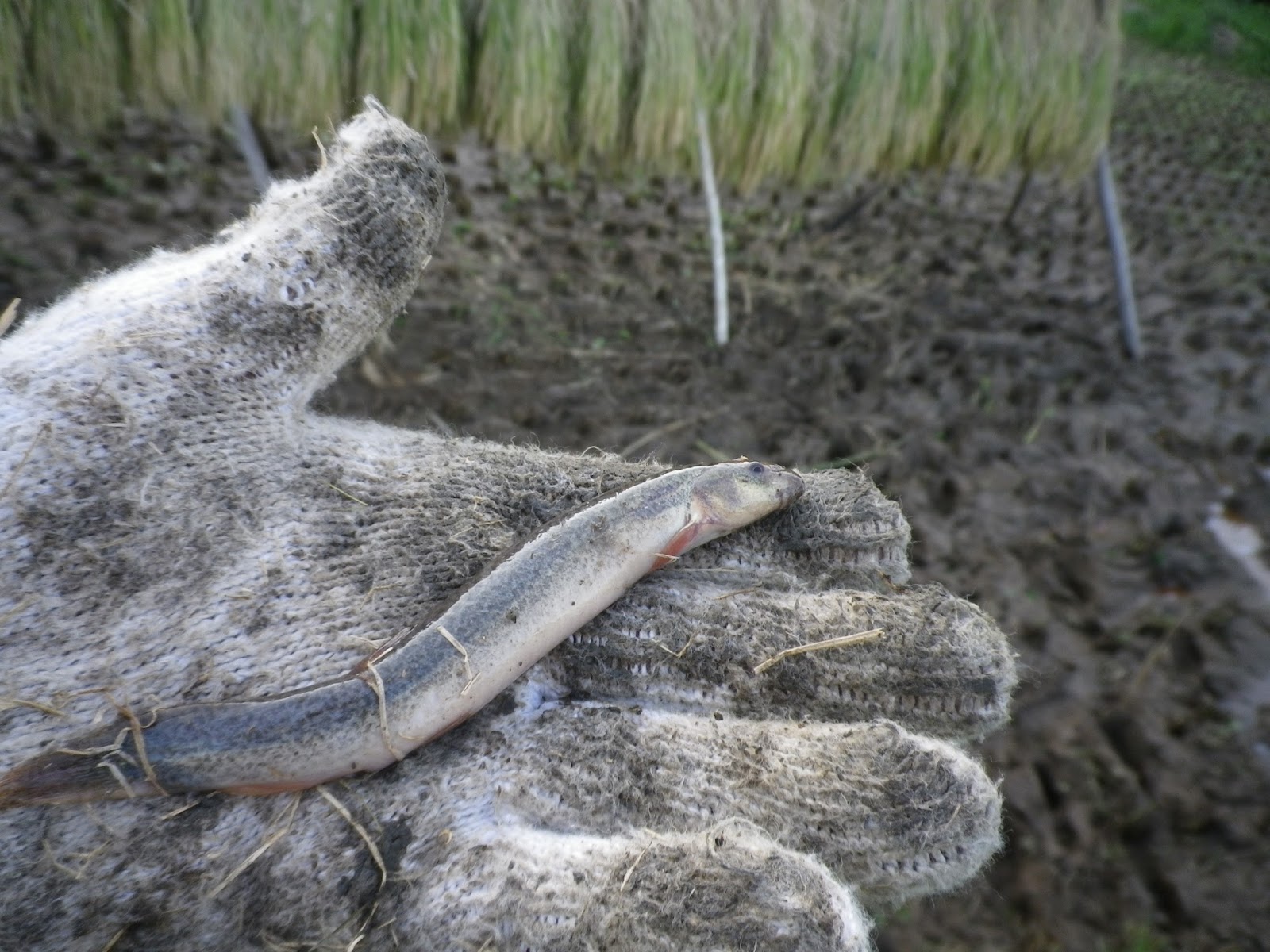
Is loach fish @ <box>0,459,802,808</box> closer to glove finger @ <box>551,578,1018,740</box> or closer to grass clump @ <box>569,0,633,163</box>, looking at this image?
glove finger @ <box>551,578,1018,740</box>

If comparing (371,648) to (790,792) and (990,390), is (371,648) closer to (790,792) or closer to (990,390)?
(790,792)

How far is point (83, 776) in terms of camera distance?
1.02 meters

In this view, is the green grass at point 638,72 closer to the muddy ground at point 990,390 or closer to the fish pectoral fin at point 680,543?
the muddy ground at point 990,390

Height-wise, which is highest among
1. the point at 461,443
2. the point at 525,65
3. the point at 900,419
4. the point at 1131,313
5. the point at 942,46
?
the point at 942,46

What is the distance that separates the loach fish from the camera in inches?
40.4

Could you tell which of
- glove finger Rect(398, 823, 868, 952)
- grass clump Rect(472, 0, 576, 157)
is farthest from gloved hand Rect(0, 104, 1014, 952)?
grass clump Rect(472, 0, 576, 157)

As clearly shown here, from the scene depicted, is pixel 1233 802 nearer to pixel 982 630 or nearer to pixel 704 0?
pixel 982 630

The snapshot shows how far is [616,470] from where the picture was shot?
58.7 inches

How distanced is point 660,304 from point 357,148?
2.70 m

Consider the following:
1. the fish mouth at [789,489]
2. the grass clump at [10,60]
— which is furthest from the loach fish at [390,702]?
the grass clump at [10,60]

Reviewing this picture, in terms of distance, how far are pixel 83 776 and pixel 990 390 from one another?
369cm

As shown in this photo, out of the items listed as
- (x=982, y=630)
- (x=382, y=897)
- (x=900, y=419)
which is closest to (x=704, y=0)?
(x=900, y=419)

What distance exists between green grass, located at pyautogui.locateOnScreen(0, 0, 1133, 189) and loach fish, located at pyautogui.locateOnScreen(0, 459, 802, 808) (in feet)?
8.52

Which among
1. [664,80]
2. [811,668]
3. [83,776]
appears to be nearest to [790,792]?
[811,668]
